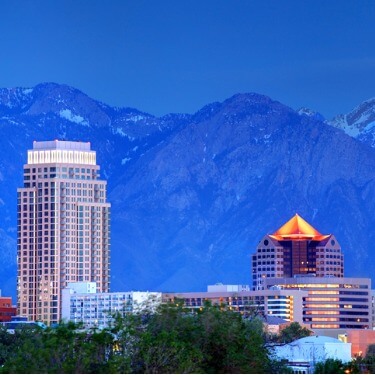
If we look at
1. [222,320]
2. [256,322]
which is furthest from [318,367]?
[222,320]

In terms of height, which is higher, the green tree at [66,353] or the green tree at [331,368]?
the green tree at [331,368]

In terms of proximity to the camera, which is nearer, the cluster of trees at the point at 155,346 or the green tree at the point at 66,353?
the green tree at the point at 66,353

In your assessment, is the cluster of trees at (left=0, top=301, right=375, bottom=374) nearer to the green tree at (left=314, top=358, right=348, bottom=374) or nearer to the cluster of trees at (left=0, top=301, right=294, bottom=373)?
the cluster of trees at (left=0, top=301, right=294, bottom=373)

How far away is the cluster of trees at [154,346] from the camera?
85.8 meters

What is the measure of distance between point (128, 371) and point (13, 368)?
579 cm

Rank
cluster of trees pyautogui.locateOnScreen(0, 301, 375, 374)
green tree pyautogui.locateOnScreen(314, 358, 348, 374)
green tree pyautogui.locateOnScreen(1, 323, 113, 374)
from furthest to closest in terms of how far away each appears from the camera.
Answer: green tree pyautogui.locateOnScreen(314, 358, 348, 374) → cluster of trees pyautogui.locateOnScreen(0, 301, 375, 374) → green tree pyautogui.locateOnScreen(1, 323, 113, 374)

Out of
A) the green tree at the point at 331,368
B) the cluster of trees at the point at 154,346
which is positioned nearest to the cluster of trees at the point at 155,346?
the cluster of trees at the point at 154,346

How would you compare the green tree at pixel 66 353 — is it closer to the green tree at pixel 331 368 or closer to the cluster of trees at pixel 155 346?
the cluster of trees at pixel 155 346

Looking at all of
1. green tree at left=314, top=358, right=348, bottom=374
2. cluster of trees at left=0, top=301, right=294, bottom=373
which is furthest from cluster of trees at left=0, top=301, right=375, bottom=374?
green tree at left=314, top=358, right=348, bottom=374

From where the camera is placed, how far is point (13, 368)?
85750 mm

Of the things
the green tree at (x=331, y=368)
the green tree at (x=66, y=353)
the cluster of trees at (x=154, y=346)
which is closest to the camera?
the green tree at (x=66, y=353)

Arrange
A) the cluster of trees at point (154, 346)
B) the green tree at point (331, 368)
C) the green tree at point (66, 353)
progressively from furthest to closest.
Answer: the green tree at point (331, 368) → the cluster of trees at point (154, 346) → the green tree at point (66, 353)

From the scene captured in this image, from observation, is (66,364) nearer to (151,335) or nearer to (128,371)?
(128,371)

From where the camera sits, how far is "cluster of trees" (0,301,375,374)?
85.8 metres
